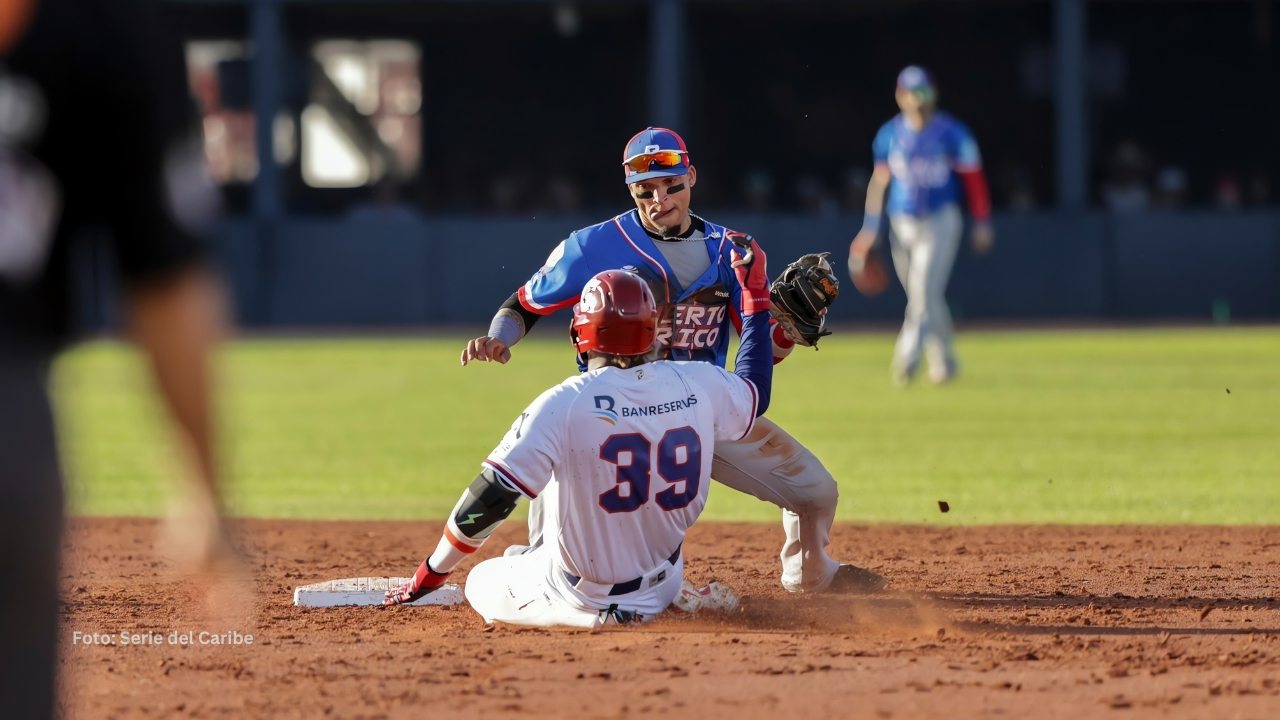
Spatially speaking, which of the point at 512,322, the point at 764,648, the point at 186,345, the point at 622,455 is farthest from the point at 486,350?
the point at 186,345

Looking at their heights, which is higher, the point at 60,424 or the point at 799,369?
the point at 60,424

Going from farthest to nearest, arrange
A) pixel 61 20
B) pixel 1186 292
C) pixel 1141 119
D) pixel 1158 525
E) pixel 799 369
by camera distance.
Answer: pixel 1141 119
pixel 1186 292
pixel 799 369
pixel 1158 525
pixel 61 20

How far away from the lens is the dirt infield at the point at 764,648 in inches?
199

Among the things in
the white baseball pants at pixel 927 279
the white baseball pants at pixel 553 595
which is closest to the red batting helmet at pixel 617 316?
the white baseball pants at pixel 553 595

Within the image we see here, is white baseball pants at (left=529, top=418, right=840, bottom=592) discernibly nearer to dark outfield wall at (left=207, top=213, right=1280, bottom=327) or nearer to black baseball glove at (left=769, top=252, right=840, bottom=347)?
black baseball glove at (left=769, top=252, right=840, bottom=347)

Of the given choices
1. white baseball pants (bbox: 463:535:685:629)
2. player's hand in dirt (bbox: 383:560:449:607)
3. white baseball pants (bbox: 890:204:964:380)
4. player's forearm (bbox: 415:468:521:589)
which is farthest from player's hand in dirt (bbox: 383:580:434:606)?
white baseball pants (bbox: 890:204:964:380)

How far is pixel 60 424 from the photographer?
2.74 metres

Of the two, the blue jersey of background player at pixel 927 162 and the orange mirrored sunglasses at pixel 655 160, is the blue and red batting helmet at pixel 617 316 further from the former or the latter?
the blue jersey of background player at pixel 927 162

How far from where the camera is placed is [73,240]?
265 cm

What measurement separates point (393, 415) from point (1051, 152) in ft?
60.5

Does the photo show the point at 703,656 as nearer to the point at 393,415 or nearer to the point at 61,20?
the point at 61,20

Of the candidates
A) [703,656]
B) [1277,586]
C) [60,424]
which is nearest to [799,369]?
[1277,586]

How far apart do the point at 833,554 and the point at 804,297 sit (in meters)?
1.72

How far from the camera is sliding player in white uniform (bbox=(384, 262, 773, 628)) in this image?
5.93 m
